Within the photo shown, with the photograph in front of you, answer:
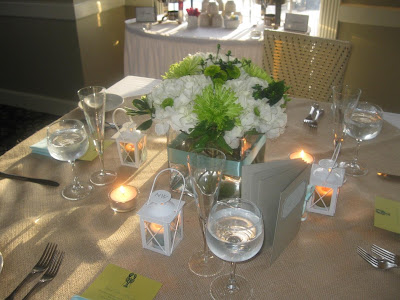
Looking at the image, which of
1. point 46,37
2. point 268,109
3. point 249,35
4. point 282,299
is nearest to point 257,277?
point 282,299

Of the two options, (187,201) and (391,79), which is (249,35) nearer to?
(391,79)

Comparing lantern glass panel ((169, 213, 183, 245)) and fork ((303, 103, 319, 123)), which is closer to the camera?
lantern glass panel ((169, 213, 183, 245))

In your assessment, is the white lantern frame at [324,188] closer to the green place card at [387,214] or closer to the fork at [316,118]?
the green place card at [387,214]

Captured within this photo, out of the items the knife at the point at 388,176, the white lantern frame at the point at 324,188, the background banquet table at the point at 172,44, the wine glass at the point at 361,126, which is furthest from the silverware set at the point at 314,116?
the background banquet table at the point at 172,44

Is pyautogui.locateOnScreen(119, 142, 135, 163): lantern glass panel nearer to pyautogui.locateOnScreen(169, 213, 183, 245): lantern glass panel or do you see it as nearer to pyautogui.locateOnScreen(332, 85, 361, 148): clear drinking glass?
pyautogui.locateOnScreen(169, 213, 183, 245): lantern glass panel

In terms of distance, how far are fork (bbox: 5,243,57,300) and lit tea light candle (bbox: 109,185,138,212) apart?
0.18 meters

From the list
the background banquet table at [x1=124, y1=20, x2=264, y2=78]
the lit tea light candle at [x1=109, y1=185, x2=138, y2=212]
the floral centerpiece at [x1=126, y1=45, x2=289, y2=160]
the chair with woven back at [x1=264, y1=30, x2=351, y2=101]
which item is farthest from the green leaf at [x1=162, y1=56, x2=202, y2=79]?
the background banquet table at [x1=124, y1=20, x2=264, y2=78]

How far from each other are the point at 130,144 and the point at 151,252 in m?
0.40

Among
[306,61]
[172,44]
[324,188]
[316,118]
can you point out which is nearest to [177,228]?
[324,188]

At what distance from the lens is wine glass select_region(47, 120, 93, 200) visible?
1069 mm

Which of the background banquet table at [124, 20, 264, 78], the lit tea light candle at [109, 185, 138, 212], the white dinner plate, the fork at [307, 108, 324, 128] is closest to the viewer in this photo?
the lit tea light candle at [109, 185, 138, 212]

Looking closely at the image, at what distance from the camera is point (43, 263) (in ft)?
2.90

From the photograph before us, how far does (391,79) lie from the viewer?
316cm

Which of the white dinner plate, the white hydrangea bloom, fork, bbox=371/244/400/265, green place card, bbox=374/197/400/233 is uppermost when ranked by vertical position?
the white hydrangea bloom
